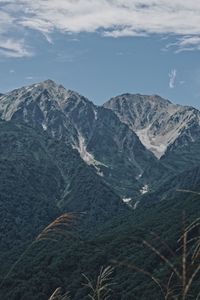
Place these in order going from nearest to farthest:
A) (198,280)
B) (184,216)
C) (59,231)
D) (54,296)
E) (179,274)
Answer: (184,216), (179,274), (59,231), (54,296), (198,280)

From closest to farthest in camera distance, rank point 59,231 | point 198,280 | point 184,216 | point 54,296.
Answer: point 184,216
point 59,231
point 54,296
point 198,280

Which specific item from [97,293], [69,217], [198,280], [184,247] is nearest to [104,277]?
[97,293]

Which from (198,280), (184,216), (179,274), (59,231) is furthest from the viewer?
(198,280)

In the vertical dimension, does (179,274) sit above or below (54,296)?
above

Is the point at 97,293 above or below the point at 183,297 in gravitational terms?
below

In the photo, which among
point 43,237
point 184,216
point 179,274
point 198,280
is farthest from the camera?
point 198,280

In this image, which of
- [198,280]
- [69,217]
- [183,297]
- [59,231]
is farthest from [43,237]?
[198,280]

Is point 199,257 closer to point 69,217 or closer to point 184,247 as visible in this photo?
point 184,247

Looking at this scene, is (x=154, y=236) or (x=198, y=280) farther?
(x=198, y=280)

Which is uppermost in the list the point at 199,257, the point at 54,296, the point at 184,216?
the point at 184,216

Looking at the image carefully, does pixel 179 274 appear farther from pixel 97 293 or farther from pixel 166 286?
pixel 97 293
